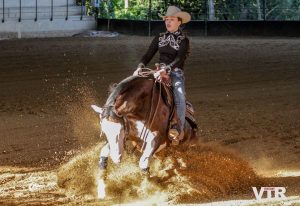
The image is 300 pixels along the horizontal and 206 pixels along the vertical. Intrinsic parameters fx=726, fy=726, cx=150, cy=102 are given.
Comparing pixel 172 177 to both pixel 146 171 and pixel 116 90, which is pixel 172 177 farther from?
pixel 116 90

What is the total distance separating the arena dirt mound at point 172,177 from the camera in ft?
26.2

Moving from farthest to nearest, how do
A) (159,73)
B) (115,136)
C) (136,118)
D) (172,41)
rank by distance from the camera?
(172,41), (159,73), (136,118), (115,136)

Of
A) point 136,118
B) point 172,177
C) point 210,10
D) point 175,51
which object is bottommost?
point 172,177

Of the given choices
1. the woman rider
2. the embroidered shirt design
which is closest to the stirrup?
the woman rider

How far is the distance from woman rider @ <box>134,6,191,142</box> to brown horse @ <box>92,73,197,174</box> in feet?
0.77

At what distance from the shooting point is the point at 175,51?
838 centimetres

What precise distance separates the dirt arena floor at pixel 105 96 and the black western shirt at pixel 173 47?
1.40m

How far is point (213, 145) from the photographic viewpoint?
10.6 m

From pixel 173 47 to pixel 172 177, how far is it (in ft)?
5.07

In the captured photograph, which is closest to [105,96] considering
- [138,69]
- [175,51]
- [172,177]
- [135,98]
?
[172,177]

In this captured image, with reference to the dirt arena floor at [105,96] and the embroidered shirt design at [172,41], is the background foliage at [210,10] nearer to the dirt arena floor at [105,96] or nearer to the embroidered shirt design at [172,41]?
the dirt arena floor at [105,96]

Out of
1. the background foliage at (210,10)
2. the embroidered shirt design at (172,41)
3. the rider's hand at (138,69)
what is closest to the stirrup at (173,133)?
the rider's hand at (138,69)

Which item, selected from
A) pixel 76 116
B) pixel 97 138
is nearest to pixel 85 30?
pixel 76 116

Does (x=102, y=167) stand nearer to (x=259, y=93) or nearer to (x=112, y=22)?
(x=259, y=93)
